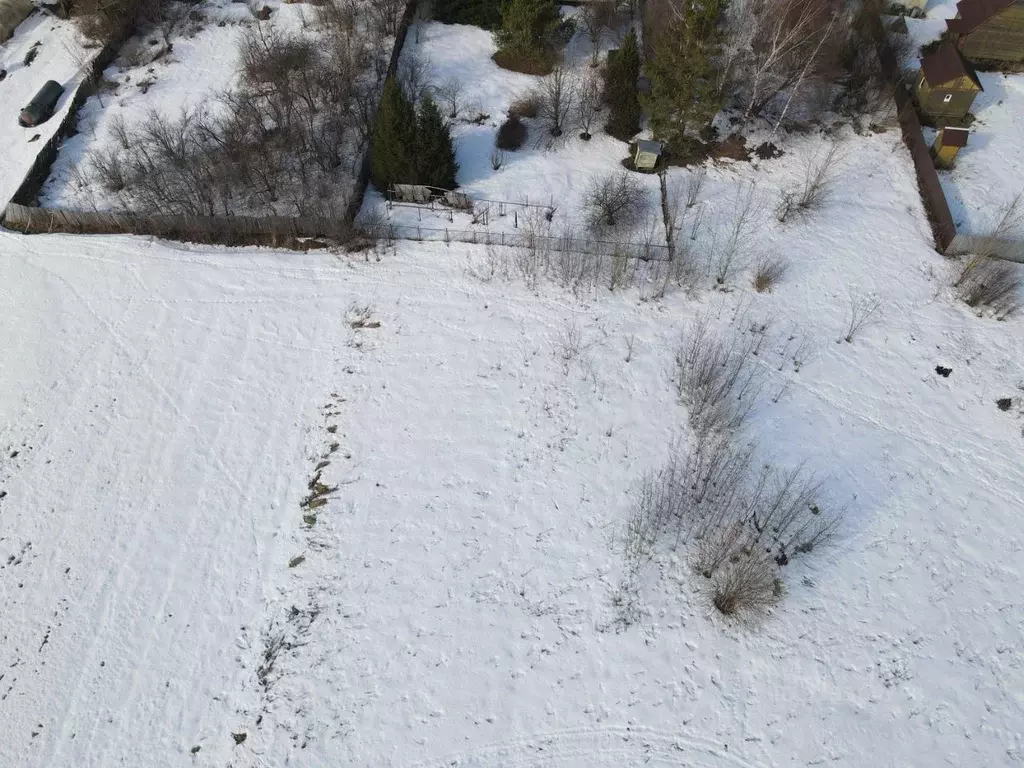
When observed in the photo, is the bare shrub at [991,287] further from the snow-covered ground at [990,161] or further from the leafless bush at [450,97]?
the leafless bush at [450,97]

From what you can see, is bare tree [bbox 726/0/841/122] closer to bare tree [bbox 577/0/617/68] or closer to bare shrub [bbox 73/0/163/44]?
bare tree [bbox 577/0/617/68]

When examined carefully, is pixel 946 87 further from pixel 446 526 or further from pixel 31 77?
pixel 31 77

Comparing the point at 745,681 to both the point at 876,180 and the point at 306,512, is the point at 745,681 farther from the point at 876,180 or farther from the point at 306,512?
the point at 876,180

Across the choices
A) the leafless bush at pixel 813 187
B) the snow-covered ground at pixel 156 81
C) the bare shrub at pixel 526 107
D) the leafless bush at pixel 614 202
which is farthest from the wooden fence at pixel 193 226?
the leafless bush at pixel 813 187

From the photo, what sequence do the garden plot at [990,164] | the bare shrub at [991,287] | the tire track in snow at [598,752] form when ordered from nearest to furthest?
the tire track in snow at [598,752] < the bare shrub at [991,287] < the garden plot at [990,164]

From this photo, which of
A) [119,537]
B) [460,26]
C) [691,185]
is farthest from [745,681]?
[460,26]

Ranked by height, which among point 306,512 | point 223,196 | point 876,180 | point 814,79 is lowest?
point 306,512
